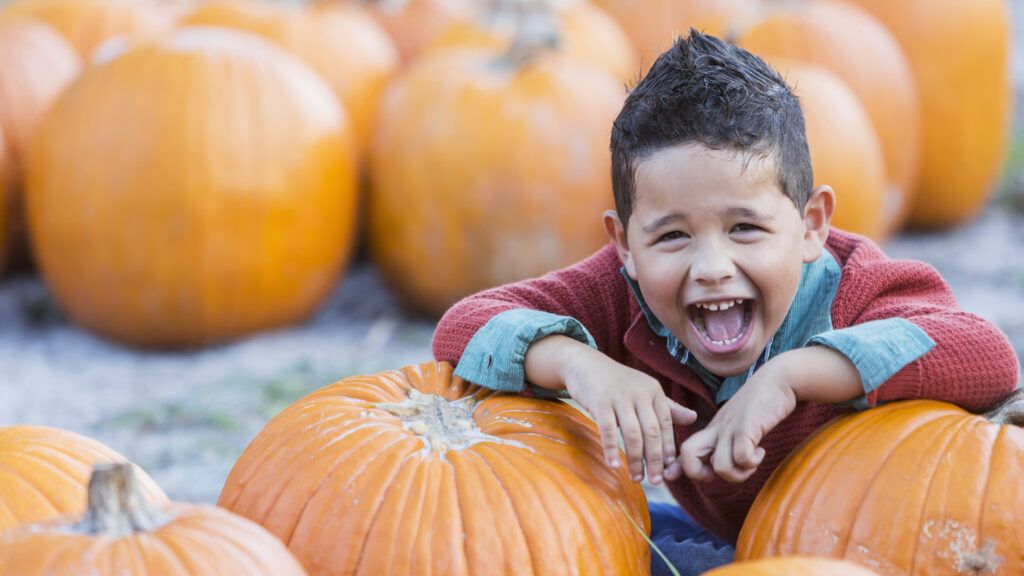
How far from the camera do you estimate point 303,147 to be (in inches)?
184

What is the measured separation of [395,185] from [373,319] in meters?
0.66

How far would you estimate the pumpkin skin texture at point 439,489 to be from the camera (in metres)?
1.84

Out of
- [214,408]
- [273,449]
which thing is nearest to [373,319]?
[214,408]

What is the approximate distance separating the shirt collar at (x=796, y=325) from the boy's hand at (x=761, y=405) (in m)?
0.26

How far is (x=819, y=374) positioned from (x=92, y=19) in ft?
17.7

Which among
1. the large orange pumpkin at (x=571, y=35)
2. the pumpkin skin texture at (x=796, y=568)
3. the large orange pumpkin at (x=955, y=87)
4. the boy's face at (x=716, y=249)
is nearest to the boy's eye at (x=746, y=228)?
the boy's face at (x=716, y=249)

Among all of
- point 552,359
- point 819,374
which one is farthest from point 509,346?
point 819,374

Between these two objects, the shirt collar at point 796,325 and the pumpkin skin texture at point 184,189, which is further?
the pumpkin skin texture at point 184,189

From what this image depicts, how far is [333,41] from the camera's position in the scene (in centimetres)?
567

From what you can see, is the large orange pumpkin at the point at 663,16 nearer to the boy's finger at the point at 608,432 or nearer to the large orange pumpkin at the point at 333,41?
the large orange pumpkin at the point at 333,41

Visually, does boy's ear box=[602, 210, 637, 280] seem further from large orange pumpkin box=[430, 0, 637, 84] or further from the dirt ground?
large orange pumpkin box=[430, 0, 637, 84]

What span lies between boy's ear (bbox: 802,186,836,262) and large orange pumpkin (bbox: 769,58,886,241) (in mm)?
2697

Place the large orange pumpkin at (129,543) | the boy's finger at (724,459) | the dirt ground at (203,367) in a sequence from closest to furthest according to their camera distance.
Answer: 1. the large orange pumpkin at (129,543)
2. the boy's finger at (724,459)
3. the dirt ground at (203,367)

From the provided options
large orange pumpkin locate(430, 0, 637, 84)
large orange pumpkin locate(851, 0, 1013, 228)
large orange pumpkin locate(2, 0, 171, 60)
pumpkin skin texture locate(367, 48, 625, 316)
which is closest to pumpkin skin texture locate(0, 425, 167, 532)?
pumpkin skin texture locate(367, 48, 625, 316)
